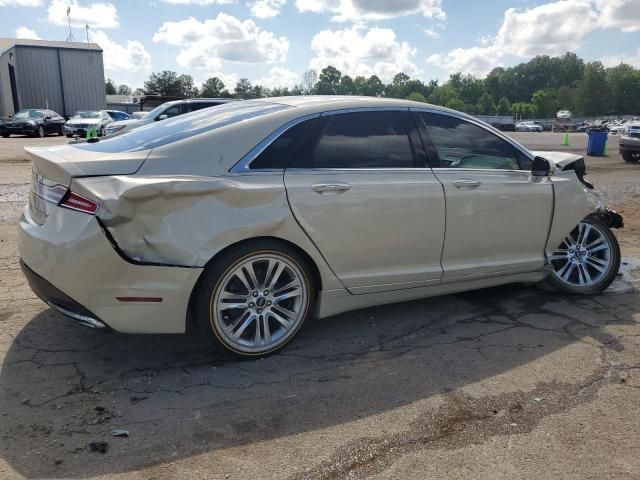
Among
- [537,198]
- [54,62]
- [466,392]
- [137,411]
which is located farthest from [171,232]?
[54,62]

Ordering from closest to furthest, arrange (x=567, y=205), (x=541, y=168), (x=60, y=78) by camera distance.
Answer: (x=541, y=168)
(x=567, y=205)
(x=60, y=78)

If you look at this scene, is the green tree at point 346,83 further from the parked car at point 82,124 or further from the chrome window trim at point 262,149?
the chrome window trim at point 262,149

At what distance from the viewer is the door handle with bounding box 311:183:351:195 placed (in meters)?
3.65

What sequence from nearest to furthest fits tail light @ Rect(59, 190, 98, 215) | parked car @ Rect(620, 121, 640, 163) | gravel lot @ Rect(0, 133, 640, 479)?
1. gravel lot @ Rect(0, 133, 640, 479)
2. tail light @ Rect(59, 190, 98, 215)
3. parked car @ Rect(620, 121, 640, 163)

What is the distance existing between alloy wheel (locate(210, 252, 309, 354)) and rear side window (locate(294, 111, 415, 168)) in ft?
2.31

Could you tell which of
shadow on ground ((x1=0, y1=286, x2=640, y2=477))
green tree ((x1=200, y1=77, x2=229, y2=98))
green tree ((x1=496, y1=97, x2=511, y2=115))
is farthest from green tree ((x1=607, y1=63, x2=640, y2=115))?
shadow on ground ((x1=0, y1=286, x2=640, y2=477))

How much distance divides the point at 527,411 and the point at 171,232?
7.42 feet

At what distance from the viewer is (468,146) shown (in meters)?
4.46

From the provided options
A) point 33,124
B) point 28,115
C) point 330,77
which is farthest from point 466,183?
point 330,77

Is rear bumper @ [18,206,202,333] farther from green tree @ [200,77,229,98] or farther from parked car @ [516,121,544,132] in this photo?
green tree @ [200,77,229,98]

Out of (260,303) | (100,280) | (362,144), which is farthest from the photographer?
(362,144)

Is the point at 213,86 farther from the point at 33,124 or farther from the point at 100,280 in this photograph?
the point at 100,280

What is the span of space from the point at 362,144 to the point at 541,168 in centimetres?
164

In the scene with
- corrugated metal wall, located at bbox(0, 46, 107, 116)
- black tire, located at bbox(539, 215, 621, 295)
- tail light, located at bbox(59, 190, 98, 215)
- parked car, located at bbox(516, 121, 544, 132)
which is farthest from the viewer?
parked car, located at bbox(516, 121, 544, 132)
